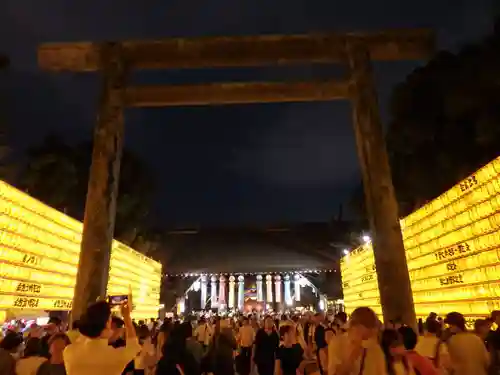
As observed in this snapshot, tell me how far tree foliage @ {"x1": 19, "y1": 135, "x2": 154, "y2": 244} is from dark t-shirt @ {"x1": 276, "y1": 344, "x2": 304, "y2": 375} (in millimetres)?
7845

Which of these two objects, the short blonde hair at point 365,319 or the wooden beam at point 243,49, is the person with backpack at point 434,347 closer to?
the short blonde hair at point 365,319

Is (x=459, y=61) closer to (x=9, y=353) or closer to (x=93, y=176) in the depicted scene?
(x=93, y=176)

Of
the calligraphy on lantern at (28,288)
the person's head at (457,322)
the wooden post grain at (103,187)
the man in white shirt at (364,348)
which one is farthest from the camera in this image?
the calligraphy on lantern at (28,288)

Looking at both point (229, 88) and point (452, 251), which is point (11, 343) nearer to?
point (229, 88)

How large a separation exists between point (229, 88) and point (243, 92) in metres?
0.34

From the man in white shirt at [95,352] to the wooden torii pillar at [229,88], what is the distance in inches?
198

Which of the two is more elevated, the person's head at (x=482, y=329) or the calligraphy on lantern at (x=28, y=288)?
the calligraphy on lantern at (x=28, y=288)

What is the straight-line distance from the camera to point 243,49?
9.30 metres

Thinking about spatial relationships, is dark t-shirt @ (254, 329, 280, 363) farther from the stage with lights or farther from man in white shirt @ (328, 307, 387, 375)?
the stage with lights

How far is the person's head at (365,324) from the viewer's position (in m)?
3.22

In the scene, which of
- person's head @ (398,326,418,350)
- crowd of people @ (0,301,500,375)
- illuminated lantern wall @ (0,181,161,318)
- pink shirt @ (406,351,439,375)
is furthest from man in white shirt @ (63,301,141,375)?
illuminated lantern wall @ (0,181,161,318)

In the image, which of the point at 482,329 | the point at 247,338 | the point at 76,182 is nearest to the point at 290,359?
the point at 482,329

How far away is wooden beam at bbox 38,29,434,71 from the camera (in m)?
9.12

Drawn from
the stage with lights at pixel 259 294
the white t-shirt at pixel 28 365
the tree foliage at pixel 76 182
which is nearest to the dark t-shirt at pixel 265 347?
the white t-shirt at pixel 28 365
